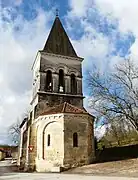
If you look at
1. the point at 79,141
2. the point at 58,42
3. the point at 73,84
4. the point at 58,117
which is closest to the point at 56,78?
the point at 73,84

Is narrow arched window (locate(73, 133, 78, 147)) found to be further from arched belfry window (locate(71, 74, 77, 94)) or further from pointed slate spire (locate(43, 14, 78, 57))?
pointed slate spire (locate(43, 14, 78, 57))

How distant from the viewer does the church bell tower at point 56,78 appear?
27.8 m

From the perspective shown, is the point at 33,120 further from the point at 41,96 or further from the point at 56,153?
the point at 56,153

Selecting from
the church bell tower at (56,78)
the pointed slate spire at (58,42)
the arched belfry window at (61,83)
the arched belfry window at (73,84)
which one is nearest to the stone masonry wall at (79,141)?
the church bell tower at (56,78)

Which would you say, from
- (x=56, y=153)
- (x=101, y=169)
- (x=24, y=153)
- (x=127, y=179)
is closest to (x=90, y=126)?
(x=56, y=153)

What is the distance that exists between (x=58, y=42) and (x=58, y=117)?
12.8 metres

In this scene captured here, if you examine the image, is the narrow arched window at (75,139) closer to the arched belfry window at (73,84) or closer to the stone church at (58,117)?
the stone church at (58,117)

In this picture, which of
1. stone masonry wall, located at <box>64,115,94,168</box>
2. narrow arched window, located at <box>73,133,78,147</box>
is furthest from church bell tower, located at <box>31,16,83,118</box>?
narrow arched window, located at <box>73,133,78,147</box>

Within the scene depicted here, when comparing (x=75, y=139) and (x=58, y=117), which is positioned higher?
(x=58, y=117)

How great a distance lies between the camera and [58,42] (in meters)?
32.4

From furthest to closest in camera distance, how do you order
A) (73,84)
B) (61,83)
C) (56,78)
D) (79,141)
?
(73,84)
(61,83)
(56,78)
(79,141)

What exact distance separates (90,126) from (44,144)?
16.8ft

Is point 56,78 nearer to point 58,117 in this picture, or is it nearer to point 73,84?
point 73,84

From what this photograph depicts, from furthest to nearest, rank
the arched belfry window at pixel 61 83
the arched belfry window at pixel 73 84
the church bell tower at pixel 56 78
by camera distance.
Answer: the arched belfry window at pixel 73 84 → the arched belfry window at pixel 61 83 → the church bell tower at pixel 56 78
